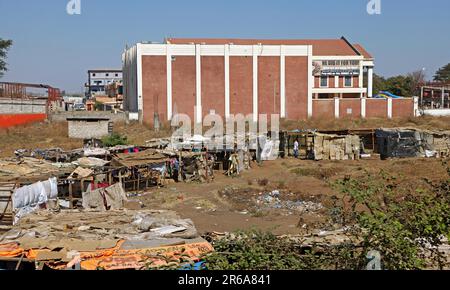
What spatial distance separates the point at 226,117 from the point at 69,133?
11598 millimetres

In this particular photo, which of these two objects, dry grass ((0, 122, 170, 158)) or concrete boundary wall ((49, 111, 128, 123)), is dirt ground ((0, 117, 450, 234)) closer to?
dry grass ((0, 122, 170, 158))

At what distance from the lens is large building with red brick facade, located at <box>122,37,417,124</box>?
35.2 m

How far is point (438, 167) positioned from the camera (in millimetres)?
19578

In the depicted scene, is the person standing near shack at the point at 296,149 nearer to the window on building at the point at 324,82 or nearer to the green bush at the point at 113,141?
the green bush at the point at 113,141

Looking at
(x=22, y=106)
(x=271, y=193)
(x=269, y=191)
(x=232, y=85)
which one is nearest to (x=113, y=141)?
(x=269, y=191)

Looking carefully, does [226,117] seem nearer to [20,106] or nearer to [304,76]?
[304,76]

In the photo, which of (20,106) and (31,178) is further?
(20,106)

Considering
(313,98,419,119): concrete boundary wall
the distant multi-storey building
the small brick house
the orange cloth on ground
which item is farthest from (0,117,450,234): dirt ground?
the distant multi-storey building

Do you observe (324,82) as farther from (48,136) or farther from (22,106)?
(22,106)

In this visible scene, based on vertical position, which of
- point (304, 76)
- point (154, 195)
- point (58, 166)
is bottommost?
point (154, 195)

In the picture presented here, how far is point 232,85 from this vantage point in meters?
36.1

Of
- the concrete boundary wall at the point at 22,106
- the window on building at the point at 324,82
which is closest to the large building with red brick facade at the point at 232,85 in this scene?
the window on building at the point at 324,82
